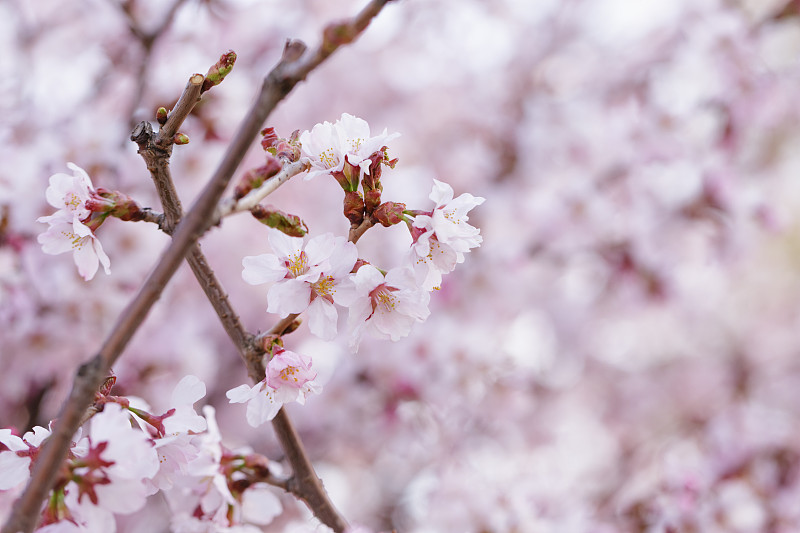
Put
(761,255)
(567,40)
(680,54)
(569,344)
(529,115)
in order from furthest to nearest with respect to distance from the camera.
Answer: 1. (761,255)
2. (567,40)
3. (569,344)
4. (529,115)
5. (680,54)

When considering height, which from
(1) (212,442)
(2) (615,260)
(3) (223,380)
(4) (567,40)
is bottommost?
(1) (212,442)

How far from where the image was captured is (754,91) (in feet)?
9.68

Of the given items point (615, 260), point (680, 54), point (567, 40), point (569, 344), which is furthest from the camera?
point (567, 40)

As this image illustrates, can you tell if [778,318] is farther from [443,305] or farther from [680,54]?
[443,305]

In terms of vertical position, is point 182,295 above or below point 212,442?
above

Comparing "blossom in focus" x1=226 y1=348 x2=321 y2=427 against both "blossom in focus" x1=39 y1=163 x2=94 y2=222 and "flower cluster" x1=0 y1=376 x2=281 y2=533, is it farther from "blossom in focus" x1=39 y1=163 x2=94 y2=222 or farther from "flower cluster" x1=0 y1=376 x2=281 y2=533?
"blossom in focus" x1=39 y1=163 x2=94 y2=222

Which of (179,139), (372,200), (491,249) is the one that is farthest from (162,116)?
(491,249)

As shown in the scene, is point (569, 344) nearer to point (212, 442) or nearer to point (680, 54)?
point (680, 54)

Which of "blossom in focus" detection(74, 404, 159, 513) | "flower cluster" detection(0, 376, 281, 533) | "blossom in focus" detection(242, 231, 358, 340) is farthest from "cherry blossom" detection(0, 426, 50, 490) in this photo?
"blossom in focus" detection(242, 231, 358, 340)

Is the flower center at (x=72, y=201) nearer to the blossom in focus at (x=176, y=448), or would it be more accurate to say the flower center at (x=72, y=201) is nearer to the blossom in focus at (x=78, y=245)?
the blossom in focus at (x=78, y=245)

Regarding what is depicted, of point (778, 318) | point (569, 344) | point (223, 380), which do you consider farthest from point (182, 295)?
point (778, 318)

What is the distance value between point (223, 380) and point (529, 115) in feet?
7.00

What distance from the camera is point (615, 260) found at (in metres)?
2.92

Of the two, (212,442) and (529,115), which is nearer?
(212,442)
